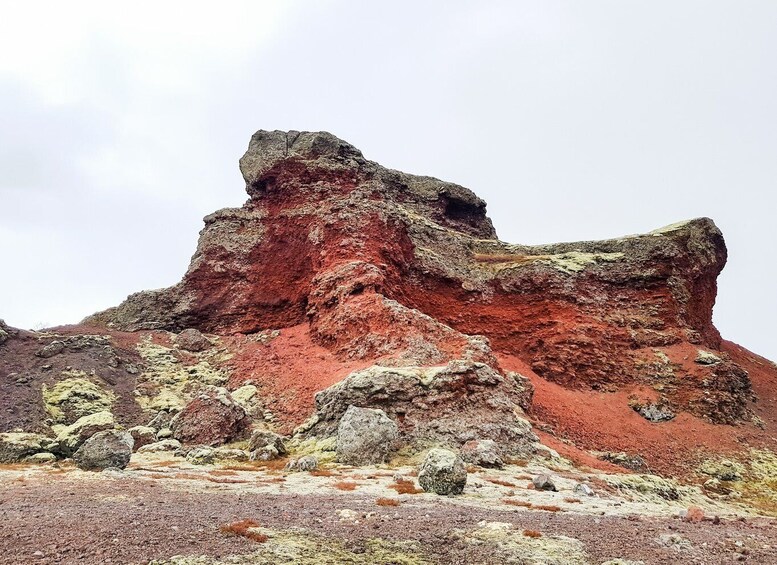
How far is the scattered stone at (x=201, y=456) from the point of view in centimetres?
2450

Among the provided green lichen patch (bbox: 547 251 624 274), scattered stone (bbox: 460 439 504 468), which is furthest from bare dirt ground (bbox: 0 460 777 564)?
green lichen patch (bbox: 547 251 624 274)

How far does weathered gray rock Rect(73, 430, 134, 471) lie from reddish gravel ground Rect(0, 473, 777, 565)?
378 centimetres

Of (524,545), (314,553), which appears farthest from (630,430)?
(314,553)

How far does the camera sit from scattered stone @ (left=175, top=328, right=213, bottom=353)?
43.2 m

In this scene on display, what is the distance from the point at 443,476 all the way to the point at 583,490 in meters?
5.58

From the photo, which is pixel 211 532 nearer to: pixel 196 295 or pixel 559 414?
pixel 559 414

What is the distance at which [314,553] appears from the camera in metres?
10.2

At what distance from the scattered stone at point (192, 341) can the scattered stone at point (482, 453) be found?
85.9 ft

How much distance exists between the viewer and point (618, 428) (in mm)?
35031

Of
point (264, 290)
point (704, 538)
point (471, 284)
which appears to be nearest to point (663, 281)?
point (471, 284)

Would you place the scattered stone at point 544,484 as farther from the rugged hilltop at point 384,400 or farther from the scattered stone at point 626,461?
the scattered stone at point 626,461

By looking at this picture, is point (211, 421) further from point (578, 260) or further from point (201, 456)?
point (578, 260)

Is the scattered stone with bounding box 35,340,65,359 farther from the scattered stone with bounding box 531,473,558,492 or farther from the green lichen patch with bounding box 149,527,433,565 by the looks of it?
the scattered stone with bounding box 531,473,558,492

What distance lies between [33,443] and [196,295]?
942 inches
